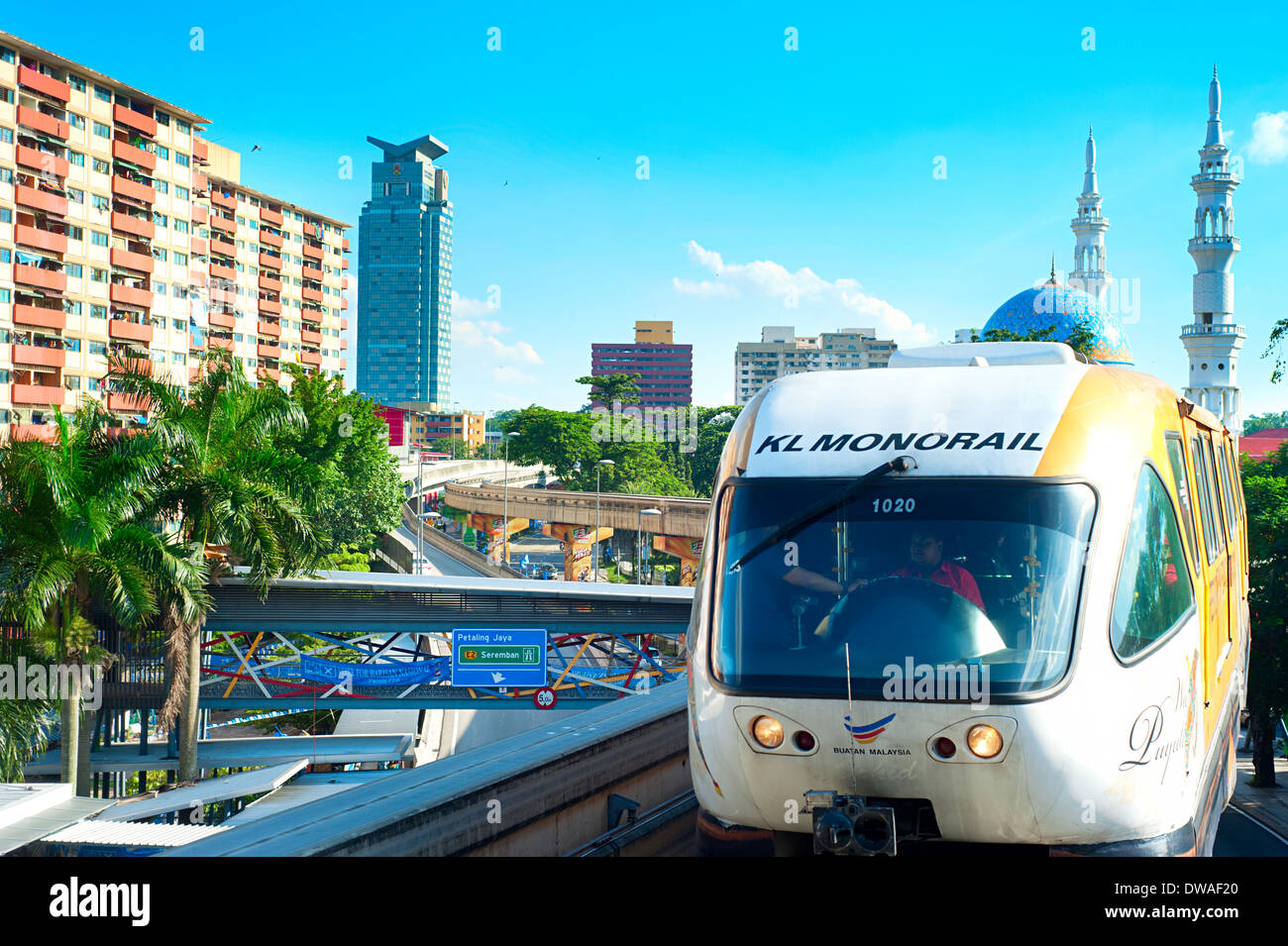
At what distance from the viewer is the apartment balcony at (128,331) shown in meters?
69.0

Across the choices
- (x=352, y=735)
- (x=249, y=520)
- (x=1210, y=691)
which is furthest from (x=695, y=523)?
(x=1210, y=691)

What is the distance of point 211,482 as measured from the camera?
23.4 meters

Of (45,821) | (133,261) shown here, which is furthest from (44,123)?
(45,821)

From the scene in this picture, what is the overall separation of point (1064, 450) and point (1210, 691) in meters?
2.55

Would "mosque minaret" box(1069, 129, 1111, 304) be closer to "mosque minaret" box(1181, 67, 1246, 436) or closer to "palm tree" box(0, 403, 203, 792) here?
"mosque minaret" box(1181, 67, 1246, 436)

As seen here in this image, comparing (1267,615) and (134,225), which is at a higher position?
(134,225)

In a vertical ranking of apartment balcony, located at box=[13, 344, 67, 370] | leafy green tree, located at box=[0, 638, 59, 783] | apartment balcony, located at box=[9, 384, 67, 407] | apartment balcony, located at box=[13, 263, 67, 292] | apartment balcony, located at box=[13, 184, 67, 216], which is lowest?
leafy green tree, located at box=[0, 638, 59, 783]

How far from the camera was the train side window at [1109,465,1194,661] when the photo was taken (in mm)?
5523

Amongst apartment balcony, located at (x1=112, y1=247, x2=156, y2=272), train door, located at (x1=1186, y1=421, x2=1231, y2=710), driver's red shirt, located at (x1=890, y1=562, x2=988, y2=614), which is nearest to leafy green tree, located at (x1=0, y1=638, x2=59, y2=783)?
driver's red shirt, located at (x1=890, y1=562, x2=988, y2=614)

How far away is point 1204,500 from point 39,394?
217ft

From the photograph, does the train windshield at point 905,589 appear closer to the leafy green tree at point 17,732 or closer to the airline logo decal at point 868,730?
the airline logo decal at point 868,730

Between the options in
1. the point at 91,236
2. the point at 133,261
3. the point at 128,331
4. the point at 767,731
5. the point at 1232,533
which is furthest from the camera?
the point at 133,261

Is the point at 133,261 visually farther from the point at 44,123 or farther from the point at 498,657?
the point at 498,657

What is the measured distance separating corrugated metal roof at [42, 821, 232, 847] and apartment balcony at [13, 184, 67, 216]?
6314cm
